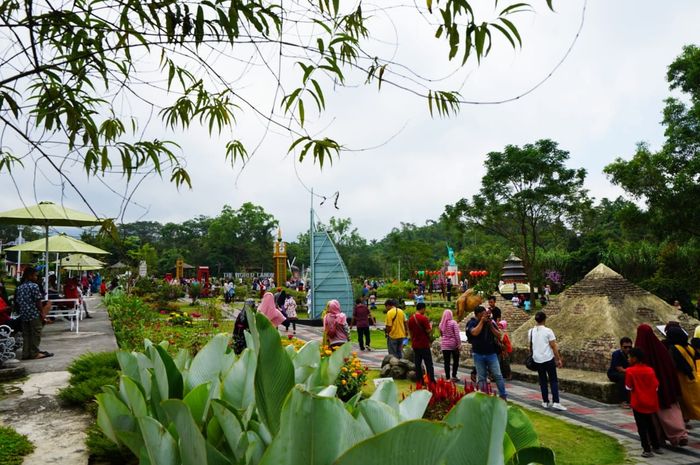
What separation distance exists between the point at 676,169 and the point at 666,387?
1282 centimetres

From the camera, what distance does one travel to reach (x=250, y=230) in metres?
58.8

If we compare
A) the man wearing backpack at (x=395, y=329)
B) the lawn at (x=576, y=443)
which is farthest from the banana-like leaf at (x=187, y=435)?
the man wearing backpack at (x=395, y=329)

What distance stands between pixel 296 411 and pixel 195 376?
1.14 meters

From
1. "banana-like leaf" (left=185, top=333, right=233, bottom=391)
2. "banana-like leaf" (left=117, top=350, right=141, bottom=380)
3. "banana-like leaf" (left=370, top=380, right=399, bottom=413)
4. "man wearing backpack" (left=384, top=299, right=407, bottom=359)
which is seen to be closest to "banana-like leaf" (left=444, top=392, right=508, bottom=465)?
"banana-like leaf" (left=370, top=380, right=399, bottom=413)

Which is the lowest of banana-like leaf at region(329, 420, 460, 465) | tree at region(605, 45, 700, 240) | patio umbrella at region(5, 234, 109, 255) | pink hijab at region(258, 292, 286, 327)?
pink hijab at region(258, 292, 286, 327)

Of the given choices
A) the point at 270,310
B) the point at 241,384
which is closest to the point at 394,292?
the point at 270,310

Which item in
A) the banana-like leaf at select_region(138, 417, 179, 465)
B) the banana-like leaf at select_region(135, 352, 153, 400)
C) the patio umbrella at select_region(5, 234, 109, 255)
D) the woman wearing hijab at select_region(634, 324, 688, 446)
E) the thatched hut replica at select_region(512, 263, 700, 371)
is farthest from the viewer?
the patio umbrella at select_region(5, 234, 109, 255)

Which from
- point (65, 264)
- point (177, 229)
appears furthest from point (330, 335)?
point (177, 229)

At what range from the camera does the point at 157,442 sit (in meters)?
1.19

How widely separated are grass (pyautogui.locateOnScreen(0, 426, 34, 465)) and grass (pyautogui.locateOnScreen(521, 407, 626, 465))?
4167mm

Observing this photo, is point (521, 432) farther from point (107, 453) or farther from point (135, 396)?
point (107, 453)

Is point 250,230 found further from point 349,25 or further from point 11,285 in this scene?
point 349,25

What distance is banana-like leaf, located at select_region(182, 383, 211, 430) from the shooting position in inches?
60.4

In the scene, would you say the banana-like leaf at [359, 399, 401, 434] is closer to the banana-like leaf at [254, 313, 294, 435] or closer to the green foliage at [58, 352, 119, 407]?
the banana-like leaf at [254, 313, 294, 435]
